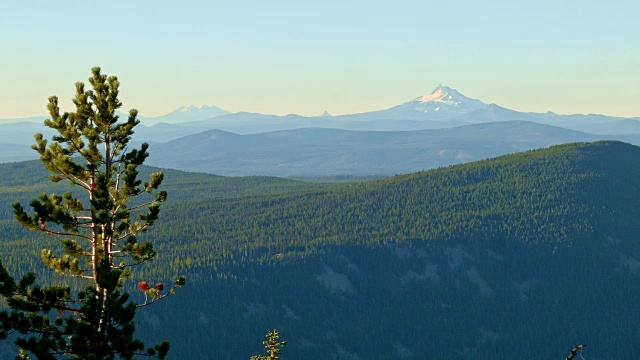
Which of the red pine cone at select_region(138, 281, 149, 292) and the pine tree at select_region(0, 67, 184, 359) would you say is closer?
the red pine cone at select_region(138, 281, 149, 292)

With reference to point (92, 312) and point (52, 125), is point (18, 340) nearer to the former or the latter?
point (92, 312)

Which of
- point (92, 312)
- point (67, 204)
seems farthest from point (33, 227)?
point (92, 312)

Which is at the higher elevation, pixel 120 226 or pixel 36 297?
pixel 120 226

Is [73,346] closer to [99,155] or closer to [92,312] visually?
[92,312]

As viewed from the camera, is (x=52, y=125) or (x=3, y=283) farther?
(x=52, y=125)

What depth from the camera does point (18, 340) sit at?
174ft

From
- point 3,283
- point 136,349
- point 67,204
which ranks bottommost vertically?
point 136,349

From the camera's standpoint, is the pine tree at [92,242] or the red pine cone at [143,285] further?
the pine tree at [92,242]

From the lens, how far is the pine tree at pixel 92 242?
52156 mm

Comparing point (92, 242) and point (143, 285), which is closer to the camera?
point (143, 285)

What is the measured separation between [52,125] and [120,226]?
23.9 ft

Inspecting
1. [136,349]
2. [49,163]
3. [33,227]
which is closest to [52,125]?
[49,163]

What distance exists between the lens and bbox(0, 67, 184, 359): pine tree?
52156mm

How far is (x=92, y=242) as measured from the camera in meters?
54.8
